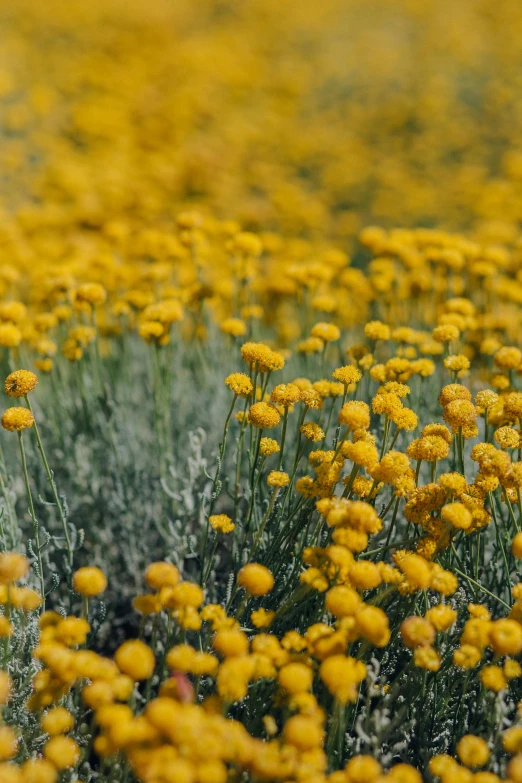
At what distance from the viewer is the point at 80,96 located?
8680 millimetres

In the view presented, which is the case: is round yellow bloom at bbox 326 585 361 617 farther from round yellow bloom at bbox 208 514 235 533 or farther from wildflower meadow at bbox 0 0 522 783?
round yellow bloom at bbox 208 514 235 533

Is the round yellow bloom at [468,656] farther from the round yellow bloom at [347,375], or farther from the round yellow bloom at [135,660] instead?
the round yellow bloom at [347,375]

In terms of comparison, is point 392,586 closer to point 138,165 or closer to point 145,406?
point 145,406

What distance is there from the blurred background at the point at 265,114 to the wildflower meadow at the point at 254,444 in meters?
0.06

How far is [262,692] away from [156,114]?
7.83m

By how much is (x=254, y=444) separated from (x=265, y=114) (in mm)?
7649

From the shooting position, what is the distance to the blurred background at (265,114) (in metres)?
6.39

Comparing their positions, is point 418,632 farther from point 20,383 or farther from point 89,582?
point 20,383

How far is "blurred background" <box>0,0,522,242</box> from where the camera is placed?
6.39 metres

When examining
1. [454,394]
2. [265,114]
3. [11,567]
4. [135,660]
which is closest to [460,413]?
[454,394]

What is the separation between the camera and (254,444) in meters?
2.31

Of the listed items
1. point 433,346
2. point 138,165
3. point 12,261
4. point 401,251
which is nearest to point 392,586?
point 433,346

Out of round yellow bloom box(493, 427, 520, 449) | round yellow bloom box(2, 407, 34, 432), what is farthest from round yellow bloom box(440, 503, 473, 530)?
round yellow bloom box(2, 407, 34, 432)

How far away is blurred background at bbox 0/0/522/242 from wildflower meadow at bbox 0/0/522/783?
0.19ft
